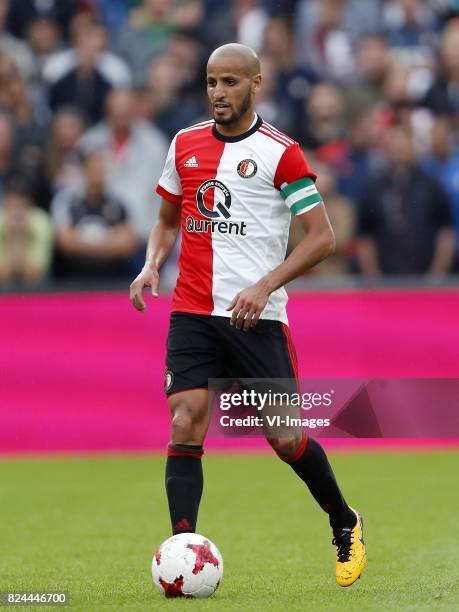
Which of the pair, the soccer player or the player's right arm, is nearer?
the soccer player

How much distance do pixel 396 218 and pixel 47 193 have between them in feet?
11.4

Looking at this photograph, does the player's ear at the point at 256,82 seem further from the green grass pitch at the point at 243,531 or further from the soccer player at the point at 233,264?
the green grass pitch at the point at 243,531

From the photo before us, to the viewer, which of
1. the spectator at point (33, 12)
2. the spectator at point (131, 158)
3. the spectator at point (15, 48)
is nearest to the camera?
the spectator at point (131, 158)

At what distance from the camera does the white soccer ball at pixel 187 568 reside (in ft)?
19.8

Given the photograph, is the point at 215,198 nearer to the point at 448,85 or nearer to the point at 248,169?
the point at 248,169

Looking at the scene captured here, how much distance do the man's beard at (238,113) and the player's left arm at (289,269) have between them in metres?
0.55

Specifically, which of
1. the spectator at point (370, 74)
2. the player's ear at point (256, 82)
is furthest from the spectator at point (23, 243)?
the player's ear at point (256, 82)

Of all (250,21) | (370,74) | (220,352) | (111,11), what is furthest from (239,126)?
(111,11)

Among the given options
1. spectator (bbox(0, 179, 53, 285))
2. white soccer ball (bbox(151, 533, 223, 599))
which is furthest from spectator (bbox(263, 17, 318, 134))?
white soccer ball (bbox(151, 533, 223, 599))

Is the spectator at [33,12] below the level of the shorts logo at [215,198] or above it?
below

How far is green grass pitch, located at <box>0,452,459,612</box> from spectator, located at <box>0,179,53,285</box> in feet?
→ 6.66

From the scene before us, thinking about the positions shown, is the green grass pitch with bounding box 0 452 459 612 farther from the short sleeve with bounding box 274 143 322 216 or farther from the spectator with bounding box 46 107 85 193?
the spectator with bounding box 46 107 85 193

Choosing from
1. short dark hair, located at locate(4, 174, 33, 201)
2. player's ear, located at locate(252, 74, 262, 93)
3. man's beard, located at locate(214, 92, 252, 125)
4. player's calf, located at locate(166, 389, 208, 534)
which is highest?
player's ear, located at locate(252, 74, 262, 93)

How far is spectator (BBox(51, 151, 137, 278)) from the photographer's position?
13.1 meters
